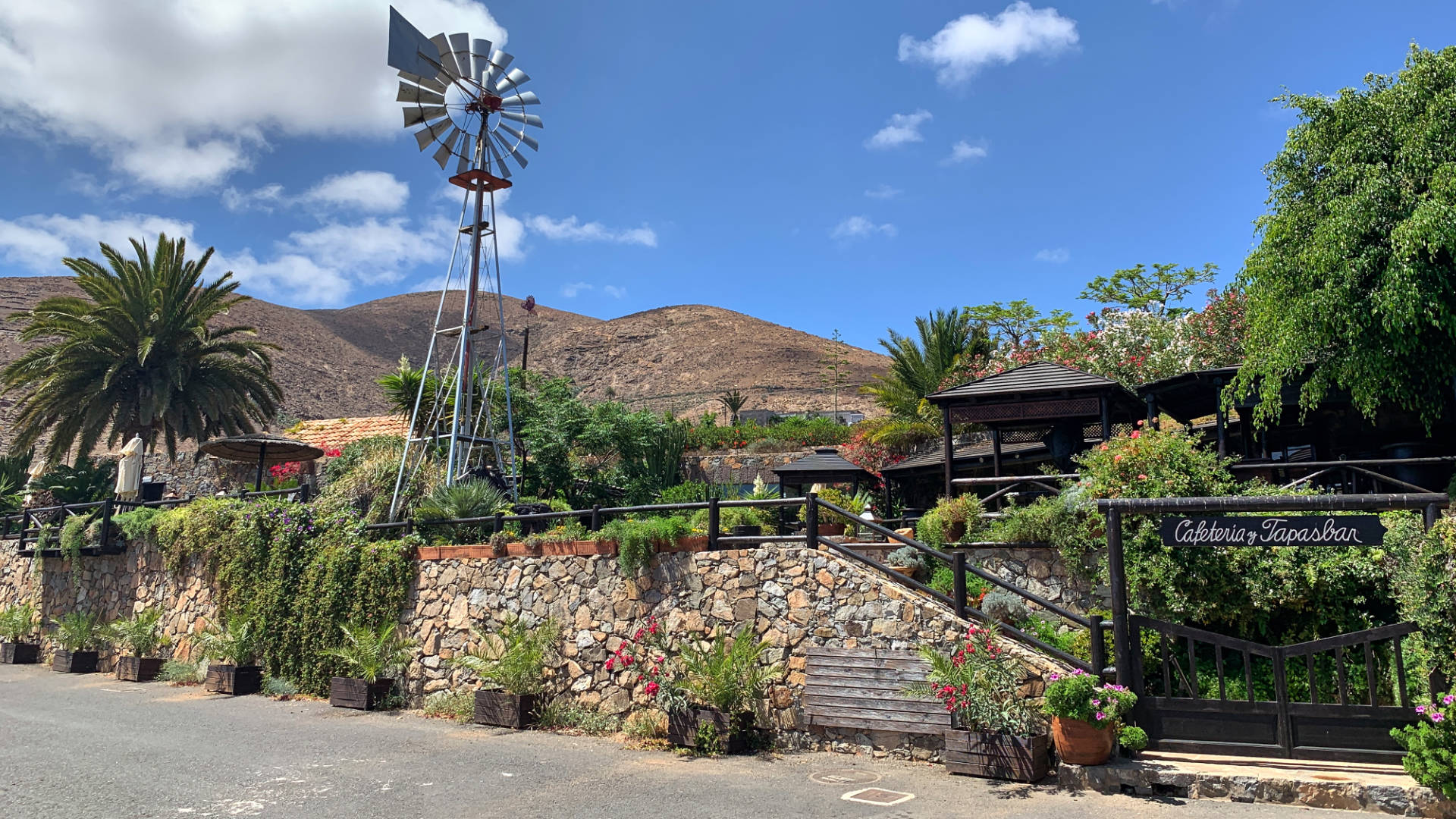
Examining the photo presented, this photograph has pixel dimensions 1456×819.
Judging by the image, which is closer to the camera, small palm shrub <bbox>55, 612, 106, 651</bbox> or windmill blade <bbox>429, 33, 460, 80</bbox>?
windmill blade <bbox>429, 33, 460, 80</bbox>

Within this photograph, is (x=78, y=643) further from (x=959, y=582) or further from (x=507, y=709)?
(x=959, y=582)

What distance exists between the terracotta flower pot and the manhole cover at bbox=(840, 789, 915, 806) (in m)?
1.35

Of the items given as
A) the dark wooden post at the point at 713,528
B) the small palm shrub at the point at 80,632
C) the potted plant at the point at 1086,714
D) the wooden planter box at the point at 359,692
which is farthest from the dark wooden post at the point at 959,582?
the small palm shrub at the point at 80,632

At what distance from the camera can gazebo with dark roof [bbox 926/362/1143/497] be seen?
501 inches

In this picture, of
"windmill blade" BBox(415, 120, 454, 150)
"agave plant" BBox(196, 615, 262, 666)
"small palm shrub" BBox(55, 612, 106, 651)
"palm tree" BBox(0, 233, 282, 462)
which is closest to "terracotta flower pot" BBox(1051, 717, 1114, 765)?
"agave plant" BBox(196, 615, 262, 666)

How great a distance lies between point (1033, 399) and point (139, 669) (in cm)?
1506

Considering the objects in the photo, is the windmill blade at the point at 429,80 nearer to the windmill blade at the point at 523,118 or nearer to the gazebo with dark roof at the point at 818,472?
the windmill blade at the point at 523,118

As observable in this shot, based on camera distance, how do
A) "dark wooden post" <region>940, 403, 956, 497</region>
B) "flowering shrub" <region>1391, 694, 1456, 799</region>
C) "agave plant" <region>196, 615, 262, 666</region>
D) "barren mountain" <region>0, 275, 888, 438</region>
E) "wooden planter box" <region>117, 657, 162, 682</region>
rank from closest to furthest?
"flowering shrub" <region>1391, 694, 1456, 799</region>, "dark wooden post" <region>940, 403, 956, 497</region>, "agave plant" <region>196, 615, 262, 666</region>, "wooden planter box" <region>117, 657, 162, 682</region>, "barren mountain" <region>0, 275, 888, 438</region>

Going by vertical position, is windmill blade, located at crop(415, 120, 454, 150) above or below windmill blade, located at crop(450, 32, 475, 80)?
below

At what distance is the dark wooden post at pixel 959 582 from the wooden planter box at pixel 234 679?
10.7 m

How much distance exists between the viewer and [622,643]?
10.7m

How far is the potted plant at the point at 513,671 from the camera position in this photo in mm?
10688

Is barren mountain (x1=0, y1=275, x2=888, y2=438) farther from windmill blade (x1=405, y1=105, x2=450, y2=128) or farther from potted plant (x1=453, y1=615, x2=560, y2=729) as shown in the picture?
potted plant (x1=453, y1=615, x2=560, y2=729)

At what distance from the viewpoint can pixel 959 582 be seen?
8.72 meters
